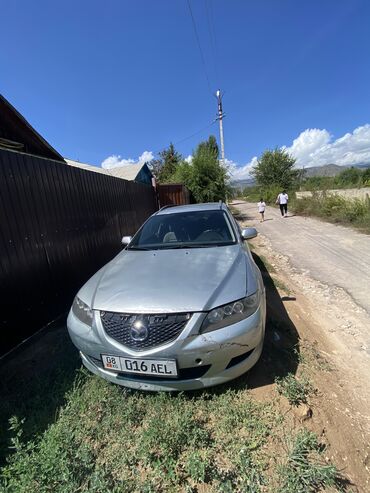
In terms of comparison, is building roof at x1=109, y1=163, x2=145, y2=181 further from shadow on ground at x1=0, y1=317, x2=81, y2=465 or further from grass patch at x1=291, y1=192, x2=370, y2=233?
shadow on ground at x1=0, y1=317, x2=81, y2=465

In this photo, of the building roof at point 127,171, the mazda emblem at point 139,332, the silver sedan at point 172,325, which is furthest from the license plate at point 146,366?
the building roof at point 127,171

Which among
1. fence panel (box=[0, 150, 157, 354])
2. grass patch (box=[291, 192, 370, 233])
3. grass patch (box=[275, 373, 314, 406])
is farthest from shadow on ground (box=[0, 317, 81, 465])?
grass patch (box=[291, 192, 370, 233])

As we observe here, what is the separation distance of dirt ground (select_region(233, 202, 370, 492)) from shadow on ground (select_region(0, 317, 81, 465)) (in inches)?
69.1

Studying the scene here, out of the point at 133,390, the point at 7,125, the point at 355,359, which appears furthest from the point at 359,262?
the point at 7,125

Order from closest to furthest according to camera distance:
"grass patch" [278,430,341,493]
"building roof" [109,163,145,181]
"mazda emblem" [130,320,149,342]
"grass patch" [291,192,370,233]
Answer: "grass patch" [278,430,341,493]
"mazda emblem" [130,320,149,342]
"grass patch" [291,192,370,233]
"building roof" [109,163,145,181]

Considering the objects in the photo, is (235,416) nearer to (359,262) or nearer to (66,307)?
(66,307)

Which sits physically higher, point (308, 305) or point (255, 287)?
point (255, 287)

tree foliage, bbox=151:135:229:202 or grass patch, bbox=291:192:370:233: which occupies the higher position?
tree foliage, bbox=151:135:229:202

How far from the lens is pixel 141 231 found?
12.3 feet

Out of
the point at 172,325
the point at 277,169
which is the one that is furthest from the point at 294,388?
the point at 277,169

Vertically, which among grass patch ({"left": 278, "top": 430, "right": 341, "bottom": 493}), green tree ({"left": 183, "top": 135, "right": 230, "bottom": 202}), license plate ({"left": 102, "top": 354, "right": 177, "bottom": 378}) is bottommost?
grass patch ({"left": 278, "top": 430, "right": 341, "bottom": 493})

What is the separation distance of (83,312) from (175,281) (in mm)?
845

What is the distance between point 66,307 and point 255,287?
10.2 feet

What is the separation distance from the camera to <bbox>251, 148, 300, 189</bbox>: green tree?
35.2m
